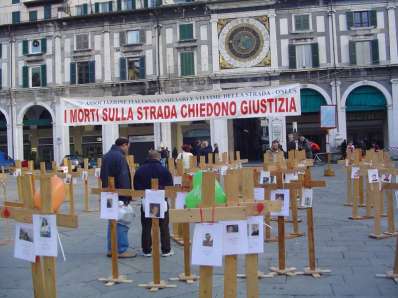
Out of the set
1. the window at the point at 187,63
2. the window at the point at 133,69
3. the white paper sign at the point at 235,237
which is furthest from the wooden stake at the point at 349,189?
the window at the point at 133,69

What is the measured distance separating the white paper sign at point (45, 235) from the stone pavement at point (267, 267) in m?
1.68

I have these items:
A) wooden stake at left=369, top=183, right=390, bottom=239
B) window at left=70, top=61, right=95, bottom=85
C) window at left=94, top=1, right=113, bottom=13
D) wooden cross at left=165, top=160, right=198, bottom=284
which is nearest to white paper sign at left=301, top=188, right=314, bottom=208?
wooden cross at left=165, top=160, right=198, bottom=284

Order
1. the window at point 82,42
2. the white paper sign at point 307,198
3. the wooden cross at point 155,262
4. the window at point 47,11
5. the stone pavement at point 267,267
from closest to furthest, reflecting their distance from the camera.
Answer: the stone pavement at point 267,267
the wooden cross at point 155,262
the white paper sign at point 307,198
the window at point 82,42
the window at point 47,11

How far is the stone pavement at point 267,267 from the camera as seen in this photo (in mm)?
5895

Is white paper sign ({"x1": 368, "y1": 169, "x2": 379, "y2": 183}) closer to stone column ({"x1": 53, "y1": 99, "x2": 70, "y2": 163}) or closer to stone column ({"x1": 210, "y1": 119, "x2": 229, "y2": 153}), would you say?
stone column ({"x1": 210, "y1": 119, "x2": 229, "y2": 153})

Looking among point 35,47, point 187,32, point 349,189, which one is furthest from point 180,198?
point 35,47

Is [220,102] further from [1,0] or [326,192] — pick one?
[1,0]

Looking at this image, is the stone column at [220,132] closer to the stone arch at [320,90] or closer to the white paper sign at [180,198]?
the stone arch at [320,90]

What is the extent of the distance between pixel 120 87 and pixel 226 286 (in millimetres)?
34703

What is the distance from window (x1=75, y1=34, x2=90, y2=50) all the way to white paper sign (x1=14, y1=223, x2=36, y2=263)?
35.8 meters

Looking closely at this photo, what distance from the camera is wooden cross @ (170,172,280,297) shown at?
13.5ft

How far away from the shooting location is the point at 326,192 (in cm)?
1576

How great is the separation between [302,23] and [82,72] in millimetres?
16692

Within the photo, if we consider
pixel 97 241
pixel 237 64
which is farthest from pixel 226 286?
pixel 237 64
